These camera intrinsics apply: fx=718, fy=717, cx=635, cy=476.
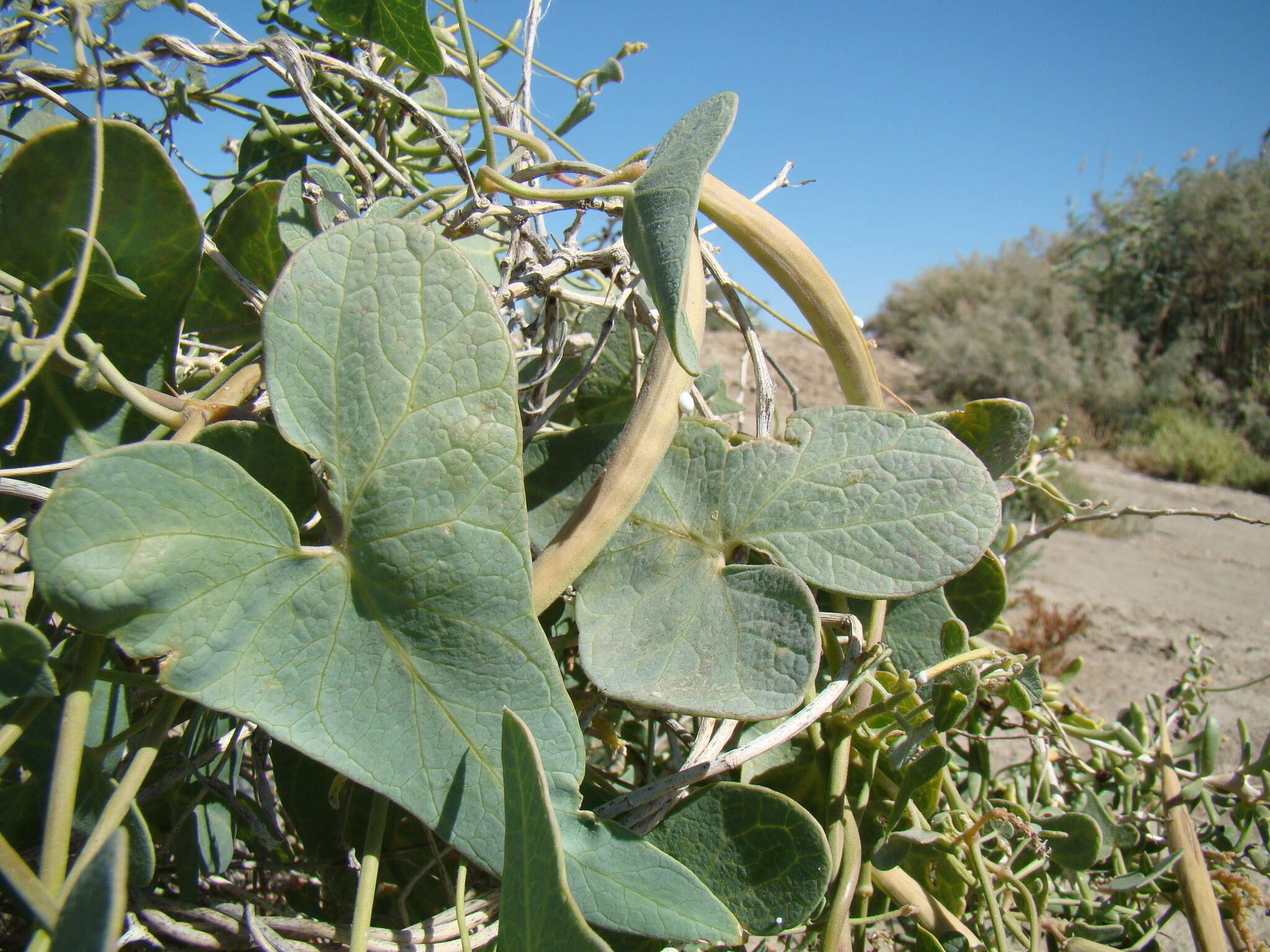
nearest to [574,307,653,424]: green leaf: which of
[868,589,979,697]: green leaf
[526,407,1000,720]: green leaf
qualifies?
[526,407,1000,720]: green leaf

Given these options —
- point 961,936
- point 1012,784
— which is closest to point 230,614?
point 961,936

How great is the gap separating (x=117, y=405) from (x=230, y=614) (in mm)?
152

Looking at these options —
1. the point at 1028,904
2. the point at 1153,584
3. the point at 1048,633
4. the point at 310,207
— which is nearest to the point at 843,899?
the point at 1028,904

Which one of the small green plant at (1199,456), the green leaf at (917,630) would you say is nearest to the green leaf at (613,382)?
the green leaf at (917,630)

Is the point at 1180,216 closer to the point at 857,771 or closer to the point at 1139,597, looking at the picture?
the point at 1139,597

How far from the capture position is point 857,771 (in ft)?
1.35

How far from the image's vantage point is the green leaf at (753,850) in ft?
1.07

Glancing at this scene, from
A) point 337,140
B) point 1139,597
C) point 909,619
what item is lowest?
point 1139,597

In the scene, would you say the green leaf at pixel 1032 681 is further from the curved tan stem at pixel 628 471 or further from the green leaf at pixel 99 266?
the green leaf at pixel 99 266

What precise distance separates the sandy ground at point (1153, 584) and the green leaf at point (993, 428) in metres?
0.92

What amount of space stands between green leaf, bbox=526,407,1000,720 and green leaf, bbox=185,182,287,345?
20 cm

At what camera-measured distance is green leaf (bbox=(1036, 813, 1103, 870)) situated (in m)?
0.43

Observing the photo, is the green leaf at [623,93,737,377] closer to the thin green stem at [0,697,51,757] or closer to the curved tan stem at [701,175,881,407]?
the curved tan stem at [701,175,881,407]

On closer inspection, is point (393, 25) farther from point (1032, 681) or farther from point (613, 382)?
point (1032, 681)
